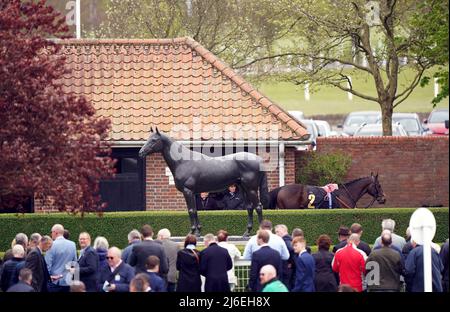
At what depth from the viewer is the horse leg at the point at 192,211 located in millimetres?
25094

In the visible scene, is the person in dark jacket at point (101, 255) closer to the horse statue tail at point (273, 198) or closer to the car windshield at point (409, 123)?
the horse statue tail at point (273, 198)

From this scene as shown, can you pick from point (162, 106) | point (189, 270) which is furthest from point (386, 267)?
point (162, 106)

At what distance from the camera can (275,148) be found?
1237 inches

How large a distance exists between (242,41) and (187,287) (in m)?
22.5

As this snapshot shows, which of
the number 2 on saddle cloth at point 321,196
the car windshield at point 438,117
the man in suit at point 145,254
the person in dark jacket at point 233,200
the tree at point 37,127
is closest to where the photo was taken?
the man in suit at point 145,254

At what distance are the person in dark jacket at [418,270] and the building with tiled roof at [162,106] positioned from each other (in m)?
11.4

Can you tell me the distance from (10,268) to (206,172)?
625cm

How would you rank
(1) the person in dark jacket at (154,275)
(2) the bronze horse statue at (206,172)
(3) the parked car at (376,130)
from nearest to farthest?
(1) the person in dark jacket at (154,275)
(2) the bronze horse statue at (206,172)
(3) the parked car at (376,130)

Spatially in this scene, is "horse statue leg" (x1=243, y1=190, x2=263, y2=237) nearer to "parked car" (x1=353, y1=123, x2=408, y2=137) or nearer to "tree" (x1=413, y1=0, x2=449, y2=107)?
"tree" (x1=413, y1=0, x2=449, y2=107)

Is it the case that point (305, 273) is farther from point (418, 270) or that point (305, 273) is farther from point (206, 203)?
point (206, 203)

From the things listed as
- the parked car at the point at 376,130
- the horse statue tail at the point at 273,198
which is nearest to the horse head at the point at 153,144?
the horse statue tail at the point at 273,198

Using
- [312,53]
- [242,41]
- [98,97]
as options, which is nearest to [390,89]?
[312,53]

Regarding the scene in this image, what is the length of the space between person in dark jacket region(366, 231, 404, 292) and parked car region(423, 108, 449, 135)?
104 ft

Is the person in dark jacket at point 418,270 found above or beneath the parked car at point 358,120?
beneath
